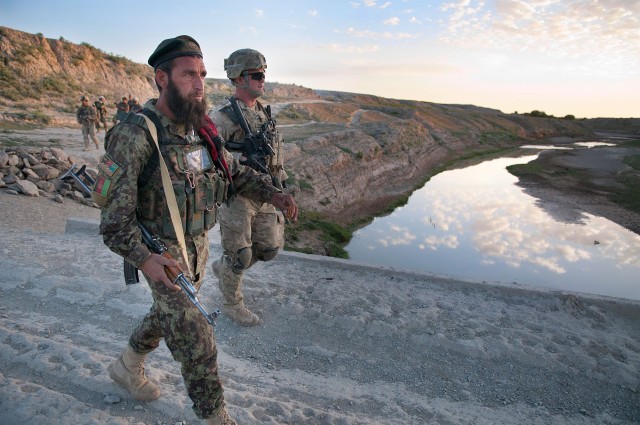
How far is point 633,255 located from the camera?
10.5 meters

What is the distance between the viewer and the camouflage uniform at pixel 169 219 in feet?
7.14

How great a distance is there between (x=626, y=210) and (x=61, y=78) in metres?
27.8

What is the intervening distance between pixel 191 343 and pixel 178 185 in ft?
2.82

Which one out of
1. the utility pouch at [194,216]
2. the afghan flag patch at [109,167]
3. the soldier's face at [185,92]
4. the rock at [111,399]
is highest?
the soldier's face at [185,92]

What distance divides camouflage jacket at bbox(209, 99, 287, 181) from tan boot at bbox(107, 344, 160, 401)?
6.38 feet

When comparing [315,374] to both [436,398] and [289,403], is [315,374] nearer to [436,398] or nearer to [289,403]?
[289,403]

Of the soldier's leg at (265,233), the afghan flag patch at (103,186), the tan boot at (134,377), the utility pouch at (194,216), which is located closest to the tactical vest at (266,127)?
the soldier's leg at (265,233)

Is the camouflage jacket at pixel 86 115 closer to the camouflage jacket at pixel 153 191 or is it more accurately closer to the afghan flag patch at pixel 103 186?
the camouflage jacket at pixel 153 191

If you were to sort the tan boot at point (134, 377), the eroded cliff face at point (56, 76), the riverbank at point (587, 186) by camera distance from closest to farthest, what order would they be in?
the tan boot at point (134, 377), the riverbank at point (587, 186), the eroded cliff face at point (56, 76)

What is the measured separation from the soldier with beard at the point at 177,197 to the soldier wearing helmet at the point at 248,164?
1320 mm

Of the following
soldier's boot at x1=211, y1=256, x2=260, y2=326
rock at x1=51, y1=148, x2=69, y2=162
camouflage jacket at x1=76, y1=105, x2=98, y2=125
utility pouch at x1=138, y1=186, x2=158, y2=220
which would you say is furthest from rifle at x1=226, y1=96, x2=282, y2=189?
camouflage jacket at x1=76, y1=105, x2=98, y2=125

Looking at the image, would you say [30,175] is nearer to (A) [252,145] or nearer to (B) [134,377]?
(A) [252,145]

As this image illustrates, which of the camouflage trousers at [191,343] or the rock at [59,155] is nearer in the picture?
the camouflage trousers at [191,343]

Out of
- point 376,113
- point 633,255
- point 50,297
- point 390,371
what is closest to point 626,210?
point 633,255
